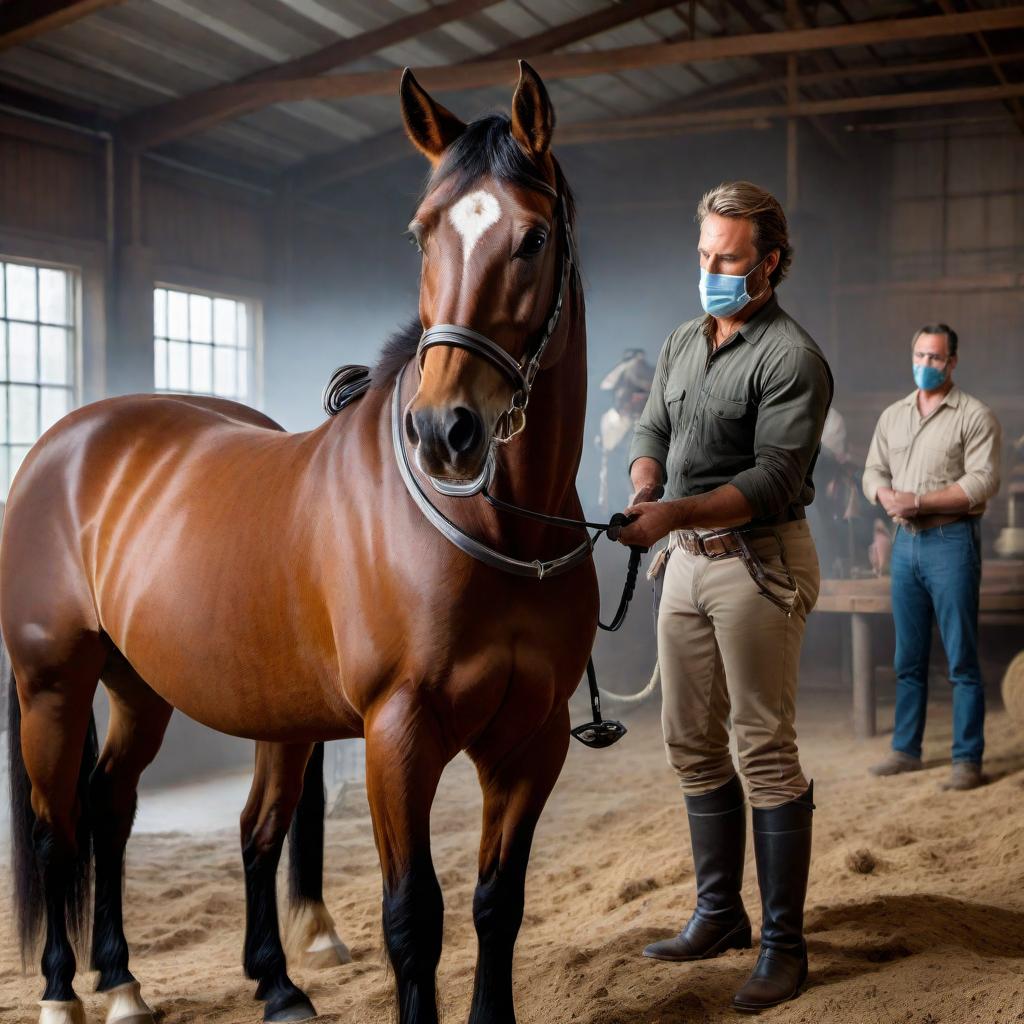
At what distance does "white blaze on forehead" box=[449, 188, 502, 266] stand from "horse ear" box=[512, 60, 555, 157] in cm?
13

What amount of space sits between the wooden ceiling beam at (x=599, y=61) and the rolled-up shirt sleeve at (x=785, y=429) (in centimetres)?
449

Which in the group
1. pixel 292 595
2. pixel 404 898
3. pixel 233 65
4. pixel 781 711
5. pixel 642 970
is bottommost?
pixel 642 970

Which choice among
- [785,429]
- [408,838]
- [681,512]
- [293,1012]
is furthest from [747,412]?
[293,1012]

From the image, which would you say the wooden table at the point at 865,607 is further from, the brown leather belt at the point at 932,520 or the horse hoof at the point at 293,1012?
the horse hoof at the point at 293,1012

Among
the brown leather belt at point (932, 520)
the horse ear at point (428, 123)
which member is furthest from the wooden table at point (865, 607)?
the horse ear at point (428, 123)

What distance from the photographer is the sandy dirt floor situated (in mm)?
2240

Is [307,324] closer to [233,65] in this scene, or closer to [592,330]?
[233,65]

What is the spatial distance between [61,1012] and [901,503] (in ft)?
11.1

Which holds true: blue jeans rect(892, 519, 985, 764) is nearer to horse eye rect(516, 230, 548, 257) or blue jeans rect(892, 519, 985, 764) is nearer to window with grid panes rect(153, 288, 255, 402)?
horse eye rect(516, 230, 548, 257)

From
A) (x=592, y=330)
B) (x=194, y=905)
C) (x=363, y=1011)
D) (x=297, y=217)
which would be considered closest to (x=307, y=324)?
(x=297, y=217)

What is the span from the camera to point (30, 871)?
2.63 metres

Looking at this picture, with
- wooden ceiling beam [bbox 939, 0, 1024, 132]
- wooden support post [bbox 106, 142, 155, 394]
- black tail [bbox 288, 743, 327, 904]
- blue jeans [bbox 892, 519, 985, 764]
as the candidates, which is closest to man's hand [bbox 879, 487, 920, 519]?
blue jeans [bbox 892, 519, 985, 764]

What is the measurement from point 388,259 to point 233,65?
2.79 m

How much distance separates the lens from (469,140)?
5.73 ft
